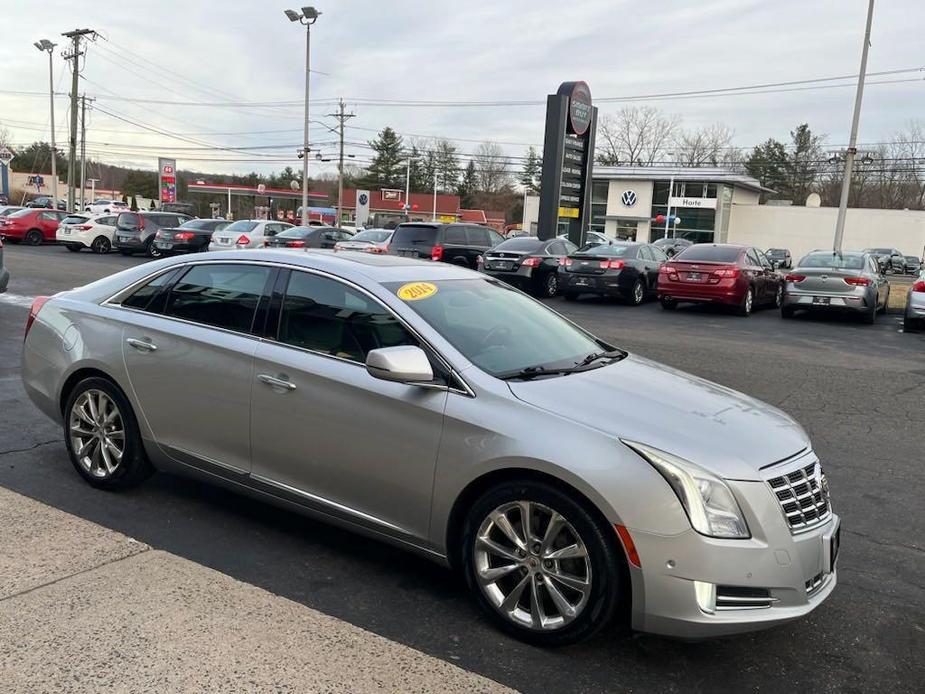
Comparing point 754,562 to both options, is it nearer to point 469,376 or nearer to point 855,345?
point 469,376

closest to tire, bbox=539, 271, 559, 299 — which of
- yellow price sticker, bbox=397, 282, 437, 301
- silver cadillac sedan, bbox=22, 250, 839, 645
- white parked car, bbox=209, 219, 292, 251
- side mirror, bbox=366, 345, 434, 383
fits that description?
white parked car, bbox=209, 219, 292, 251

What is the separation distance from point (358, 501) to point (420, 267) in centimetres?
146

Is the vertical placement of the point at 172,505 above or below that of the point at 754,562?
A: below

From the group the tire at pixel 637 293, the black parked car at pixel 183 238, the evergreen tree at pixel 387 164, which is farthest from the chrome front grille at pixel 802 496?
the evergreen tree at pixel 387 164

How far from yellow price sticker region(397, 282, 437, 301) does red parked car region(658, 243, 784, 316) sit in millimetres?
12862

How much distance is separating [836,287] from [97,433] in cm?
1411

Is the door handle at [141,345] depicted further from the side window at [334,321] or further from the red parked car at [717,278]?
the red parked car at [717,278]

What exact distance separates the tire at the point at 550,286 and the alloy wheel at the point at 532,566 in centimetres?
1587

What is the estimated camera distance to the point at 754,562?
2.88 metres

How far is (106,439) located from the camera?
4.60 metres

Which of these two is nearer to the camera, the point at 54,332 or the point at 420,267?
the point at 420,267

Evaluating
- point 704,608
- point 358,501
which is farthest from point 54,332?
point 704,608

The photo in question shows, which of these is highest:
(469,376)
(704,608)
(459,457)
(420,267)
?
(420,267)

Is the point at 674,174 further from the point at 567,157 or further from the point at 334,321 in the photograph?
the point at 334,321
